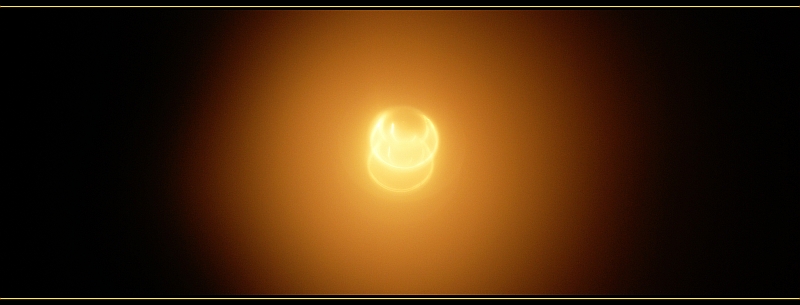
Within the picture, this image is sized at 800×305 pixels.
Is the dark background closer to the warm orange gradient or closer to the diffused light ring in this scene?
the warm orange gradient

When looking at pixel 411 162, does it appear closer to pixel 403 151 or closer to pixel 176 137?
pixel 403 151

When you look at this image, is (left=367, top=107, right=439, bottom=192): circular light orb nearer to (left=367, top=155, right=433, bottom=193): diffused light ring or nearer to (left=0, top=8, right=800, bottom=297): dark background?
(left=367, top=155, right=433, bottom=193): diffused light ring

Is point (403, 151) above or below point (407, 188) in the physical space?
above

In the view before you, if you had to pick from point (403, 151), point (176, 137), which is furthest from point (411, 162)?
point (176, 137)

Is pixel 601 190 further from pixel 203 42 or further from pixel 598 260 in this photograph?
pixel 203 42

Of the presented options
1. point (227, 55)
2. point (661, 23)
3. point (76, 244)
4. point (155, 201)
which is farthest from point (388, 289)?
point (661, 23)

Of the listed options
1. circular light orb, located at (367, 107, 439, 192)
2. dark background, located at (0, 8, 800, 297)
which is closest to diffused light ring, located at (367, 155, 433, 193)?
circular light orb, located at (367, 107, 439, 192)
